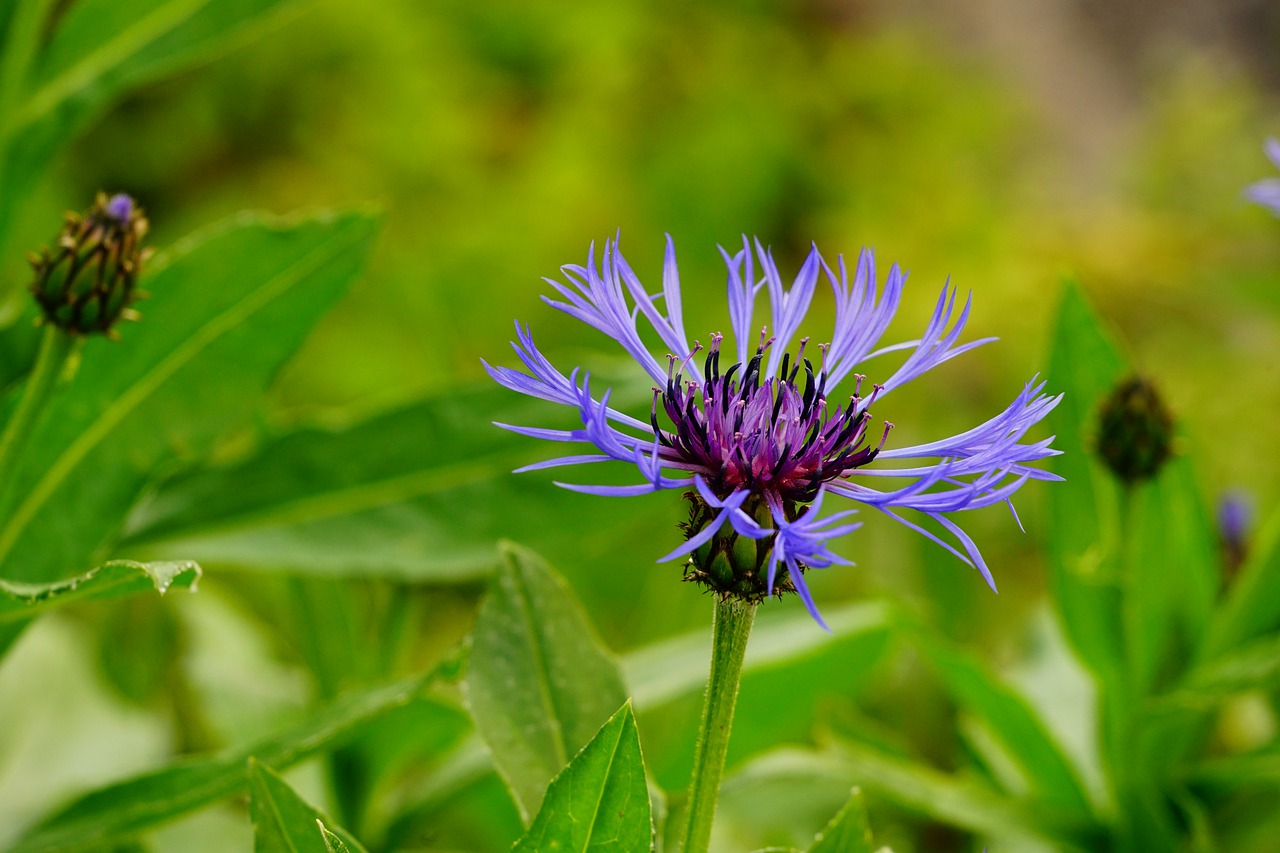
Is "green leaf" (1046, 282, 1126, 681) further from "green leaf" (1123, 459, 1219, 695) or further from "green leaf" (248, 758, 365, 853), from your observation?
"green leaf" (248, 758, 365, 853)

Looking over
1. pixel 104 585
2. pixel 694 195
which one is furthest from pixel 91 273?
pixel 694 195

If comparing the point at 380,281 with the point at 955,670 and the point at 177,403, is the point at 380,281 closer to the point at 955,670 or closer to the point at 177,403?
the point at 177,403

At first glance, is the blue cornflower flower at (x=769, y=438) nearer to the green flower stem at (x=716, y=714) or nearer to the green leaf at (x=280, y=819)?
the green flower stem at (x=716, y=714)

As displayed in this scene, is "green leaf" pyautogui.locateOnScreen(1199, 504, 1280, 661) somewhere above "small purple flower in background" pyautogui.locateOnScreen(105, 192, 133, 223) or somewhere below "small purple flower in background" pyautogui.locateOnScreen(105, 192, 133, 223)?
below

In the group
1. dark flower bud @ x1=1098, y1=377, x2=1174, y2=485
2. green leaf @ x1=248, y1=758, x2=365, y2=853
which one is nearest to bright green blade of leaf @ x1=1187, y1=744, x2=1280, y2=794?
dark flower bud @ x1=1098, y1=377, x2=1174, y2=485

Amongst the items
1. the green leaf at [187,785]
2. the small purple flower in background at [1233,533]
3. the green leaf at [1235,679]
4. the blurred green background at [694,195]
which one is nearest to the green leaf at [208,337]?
the green leaf at [187,785]

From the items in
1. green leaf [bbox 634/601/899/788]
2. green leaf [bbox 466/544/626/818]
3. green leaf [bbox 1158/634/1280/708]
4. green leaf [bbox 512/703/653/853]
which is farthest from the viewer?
green leaf [bbox 634/601/899/788]

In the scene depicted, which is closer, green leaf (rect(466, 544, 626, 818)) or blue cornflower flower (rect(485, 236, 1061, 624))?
blue cornflower flower (rect(485, 236, 1061, 624))
